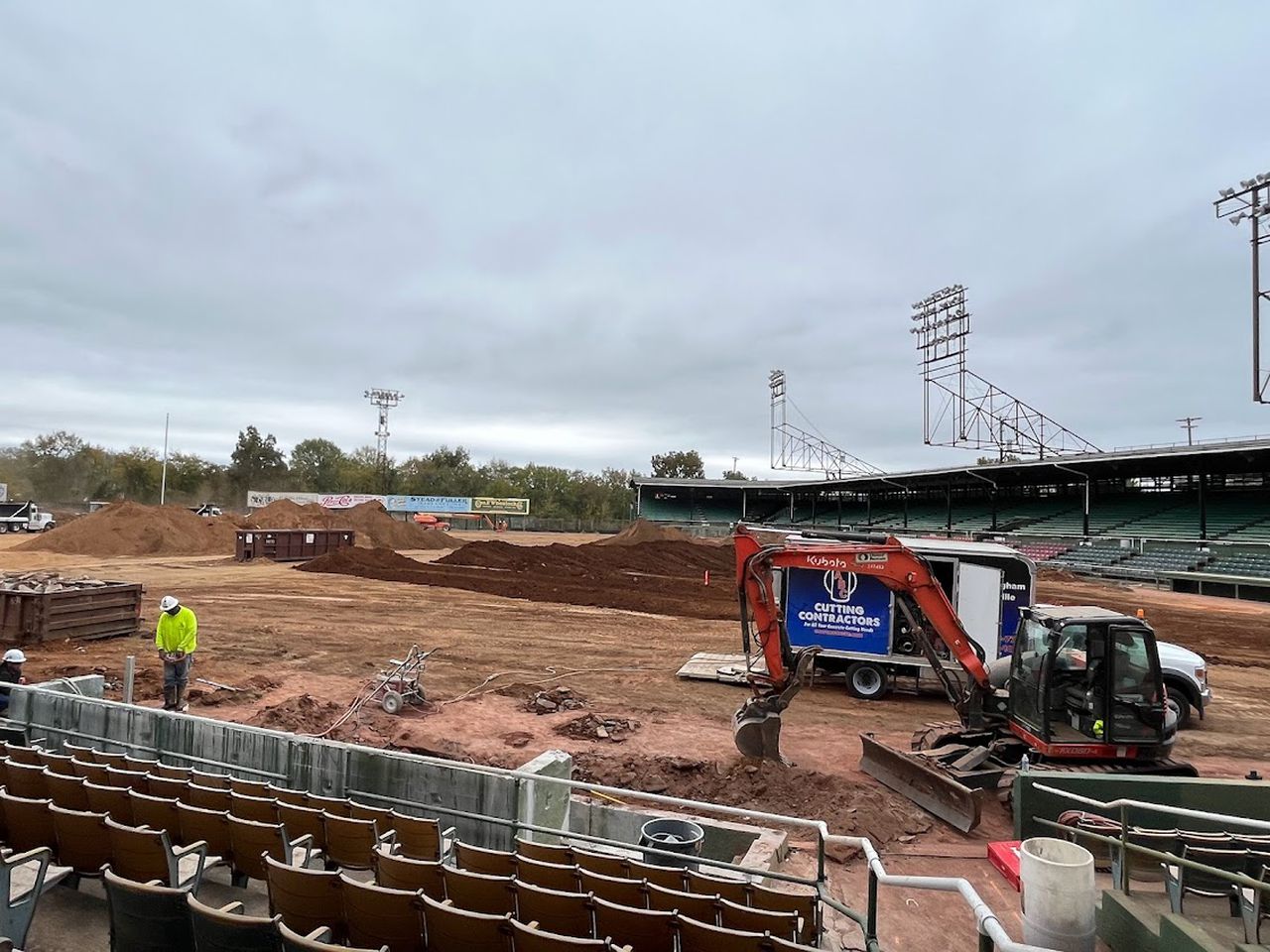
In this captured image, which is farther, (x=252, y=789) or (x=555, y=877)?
(x=252, y=789)

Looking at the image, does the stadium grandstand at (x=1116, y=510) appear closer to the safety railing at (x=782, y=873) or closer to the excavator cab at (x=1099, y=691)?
the excavator cab at (x=1099, y=691)

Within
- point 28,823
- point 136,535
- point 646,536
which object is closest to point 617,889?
point 28,823

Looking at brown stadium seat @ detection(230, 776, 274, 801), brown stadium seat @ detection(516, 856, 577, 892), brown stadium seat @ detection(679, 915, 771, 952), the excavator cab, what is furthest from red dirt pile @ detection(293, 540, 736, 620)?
brown stadium seat @ detection(679, 915, 771, 952)

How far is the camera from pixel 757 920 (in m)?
4.29

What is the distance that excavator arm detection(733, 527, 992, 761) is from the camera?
32.9ft

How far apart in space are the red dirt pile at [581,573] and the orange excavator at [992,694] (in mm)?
13723

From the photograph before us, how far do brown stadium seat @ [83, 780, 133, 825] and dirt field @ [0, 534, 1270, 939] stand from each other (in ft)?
17.4

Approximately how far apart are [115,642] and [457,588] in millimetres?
13443

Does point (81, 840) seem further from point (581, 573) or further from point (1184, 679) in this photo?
point (581, 573)

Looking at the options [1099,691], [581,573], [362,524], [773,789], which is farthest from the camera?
[362,524]

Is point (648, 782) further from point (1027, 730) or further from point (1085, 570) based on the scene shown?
point (1085, 570)

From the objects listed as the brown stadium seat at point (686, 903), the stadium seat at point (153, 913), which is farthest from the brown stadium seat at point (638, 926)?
the stadium seat at point (153, 913)

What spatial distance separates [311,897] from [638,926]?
6.08 feet

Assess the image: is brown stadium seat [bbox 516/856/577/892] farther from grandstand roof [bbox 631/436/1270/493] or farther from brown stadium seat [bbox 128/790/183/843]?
grandstand roof [bbox 631/436/1270/493]
